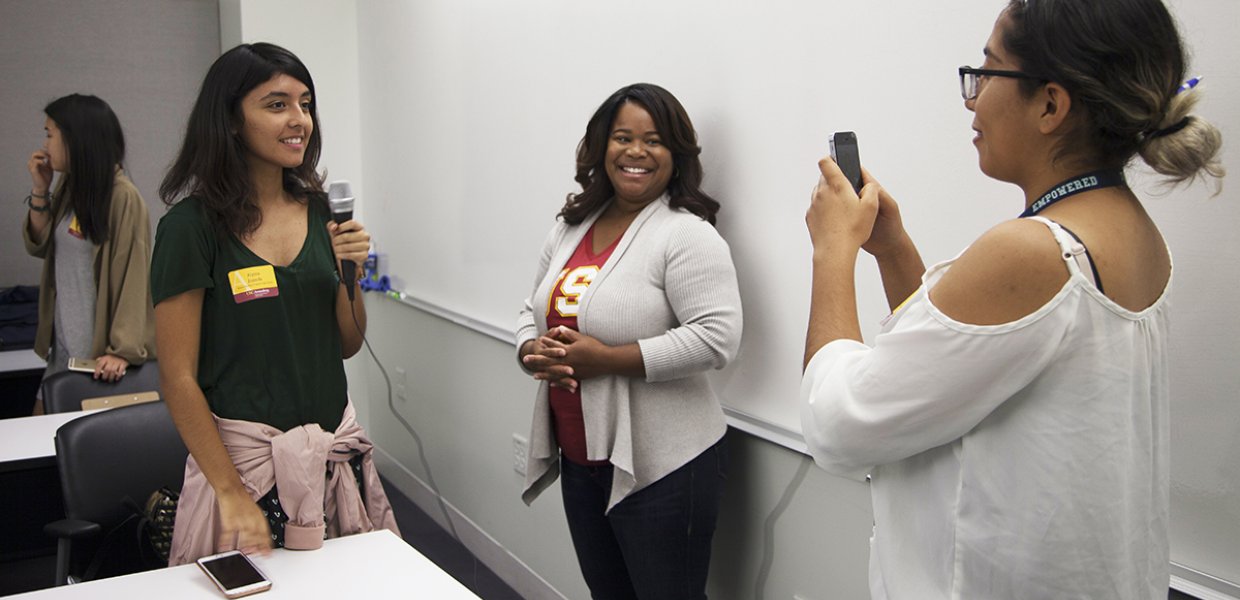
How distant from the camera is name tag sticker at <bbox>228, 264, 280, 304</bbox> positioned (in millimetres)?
1784

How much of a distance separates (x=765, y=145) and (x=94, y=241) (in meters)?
2.55

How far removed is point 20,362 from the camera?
3969 mm

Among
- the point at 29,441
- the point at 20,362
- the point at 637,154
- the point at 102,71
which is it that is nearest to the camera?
the point at 637,154

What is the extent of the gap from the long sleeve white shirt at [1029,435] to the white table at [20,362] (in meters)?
3.90

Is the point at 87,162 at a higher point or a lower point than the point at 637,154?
lower

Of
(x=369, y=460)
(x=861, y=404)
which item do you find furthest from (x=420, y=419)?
(x=861, y=404)

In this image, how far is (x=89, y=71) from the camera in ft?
15.9

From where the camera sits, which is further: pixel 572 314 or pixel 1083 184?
pixel 572 314

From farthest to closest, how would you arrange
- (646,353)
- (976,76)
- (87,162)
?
(87,162) < (646,353) < (976,76)

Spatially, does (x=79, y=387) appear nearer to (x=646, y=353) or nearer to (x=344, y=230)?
(x=344, y=230)

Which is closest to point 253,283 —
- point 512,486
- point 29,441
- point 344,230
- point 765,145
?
point 344,230

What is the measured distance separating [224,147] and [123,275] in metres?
1.85

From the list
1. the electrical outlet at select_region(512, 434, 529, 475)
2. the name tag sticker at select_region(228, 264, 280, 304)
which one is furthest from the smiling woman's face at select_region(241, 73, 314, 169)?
the electrical outlet at select_region(512, 434, 529, 475)

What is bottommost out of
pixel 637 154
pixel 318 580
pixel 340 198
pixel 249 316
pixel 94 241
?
pixel 318 580
